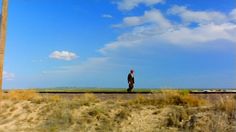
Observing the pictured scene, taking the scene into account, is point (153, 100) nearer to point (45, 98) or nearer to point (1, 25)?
point (45, 98)

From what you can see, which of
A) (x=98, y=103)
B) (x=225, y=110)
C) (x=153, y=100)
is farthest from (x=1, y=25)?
(x=225, y=110)

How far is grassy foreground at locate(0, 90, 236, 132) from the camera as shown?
2030cm

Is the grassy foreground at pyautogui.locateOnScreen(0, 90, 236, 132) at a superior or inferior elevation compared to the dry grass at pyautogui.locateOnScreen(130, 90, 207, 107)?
inferior

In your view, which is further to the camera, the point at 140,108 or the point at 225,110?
the point at 140,108

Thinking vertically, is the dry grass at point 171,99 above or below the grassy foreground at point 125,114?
above

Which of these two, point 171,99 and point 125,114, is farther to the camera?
point 171,99

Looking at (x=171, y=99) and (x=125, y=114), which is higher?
(x=171, y=99)

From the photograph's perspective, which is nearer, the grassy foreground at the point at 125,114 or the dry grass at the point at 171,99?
the grassy foreground at the point at 125,114

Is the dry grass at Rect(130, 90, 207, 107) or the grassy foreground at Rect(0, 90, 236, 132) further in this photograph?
the dry grass at Rect(130, 90, 207, 107)

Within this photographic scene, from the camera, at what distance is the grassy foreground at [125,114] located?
799 inches

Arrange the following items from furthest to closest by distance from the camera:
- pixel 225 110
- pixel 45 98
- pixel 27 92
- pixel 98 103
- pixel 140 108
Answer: pixel 27 92 < pixel 45 98 < pixel 98 103 < pixel 140 108 < pixel 225 110

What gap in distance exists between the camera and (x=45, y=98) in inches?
1068

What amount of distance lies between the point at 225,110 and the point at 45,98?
11428mm

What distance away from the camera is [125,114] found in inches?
874
